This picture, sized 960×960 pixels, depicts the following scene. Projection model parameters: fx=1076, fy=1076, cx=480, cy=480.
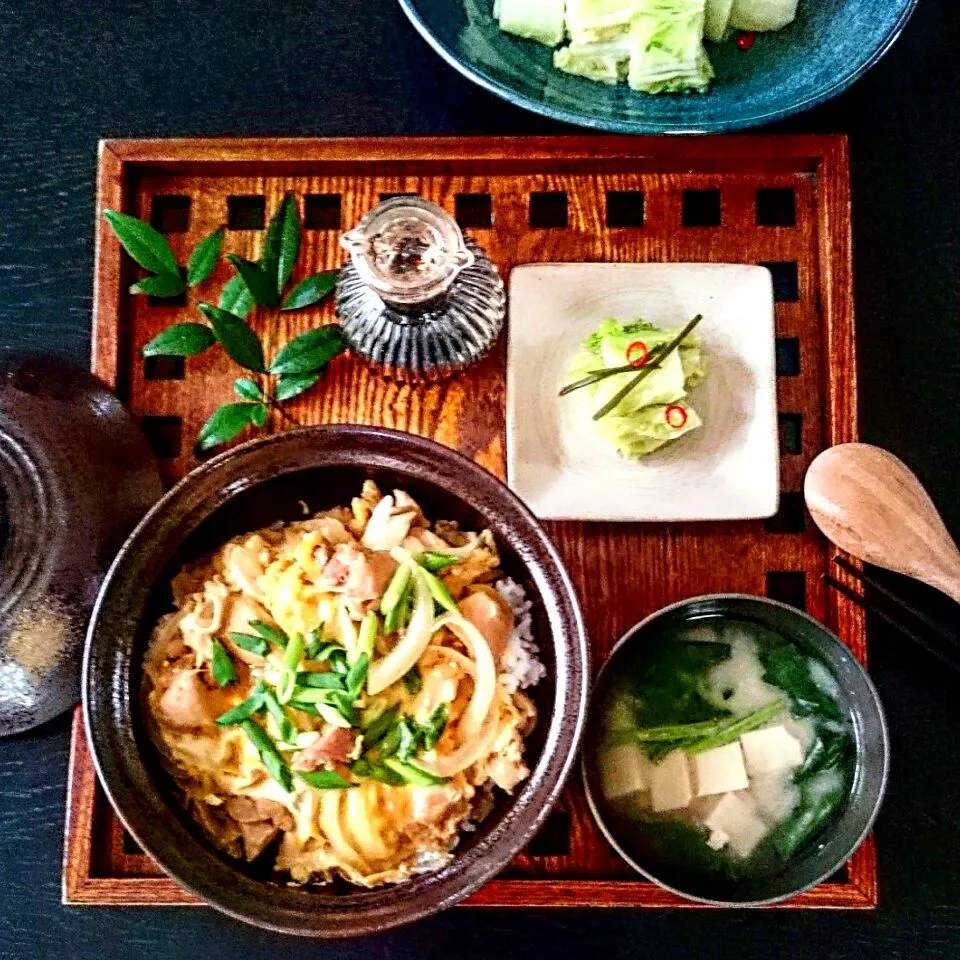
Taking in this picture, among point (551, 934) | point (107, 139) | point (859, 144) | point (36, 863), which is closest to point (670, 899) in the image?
point (551, 934)

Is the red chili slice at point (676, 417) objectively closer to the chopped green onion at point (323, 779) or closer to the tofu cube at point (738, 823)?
the tofu cube at point (738, 823)

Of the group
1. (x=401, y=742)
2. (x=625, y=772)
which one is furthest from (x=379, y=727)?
(x=625, y=772)

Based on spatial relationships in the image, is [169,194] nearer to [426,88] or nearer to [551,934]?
[426,88]

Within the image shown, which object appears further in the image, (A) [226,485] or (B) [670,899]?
(B) [670,899]

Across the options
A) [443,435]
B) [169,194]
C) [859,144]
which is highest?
[859,144]

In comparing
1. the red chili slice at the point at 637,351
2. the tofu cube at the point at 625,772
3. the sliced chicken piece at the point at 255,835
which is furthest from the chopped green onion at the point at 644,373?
the sliced chicken piece at the point at 255,835

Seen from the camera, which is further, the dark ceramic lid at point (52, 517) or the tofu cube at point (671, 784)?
the tofu cube at point (671, 784)
